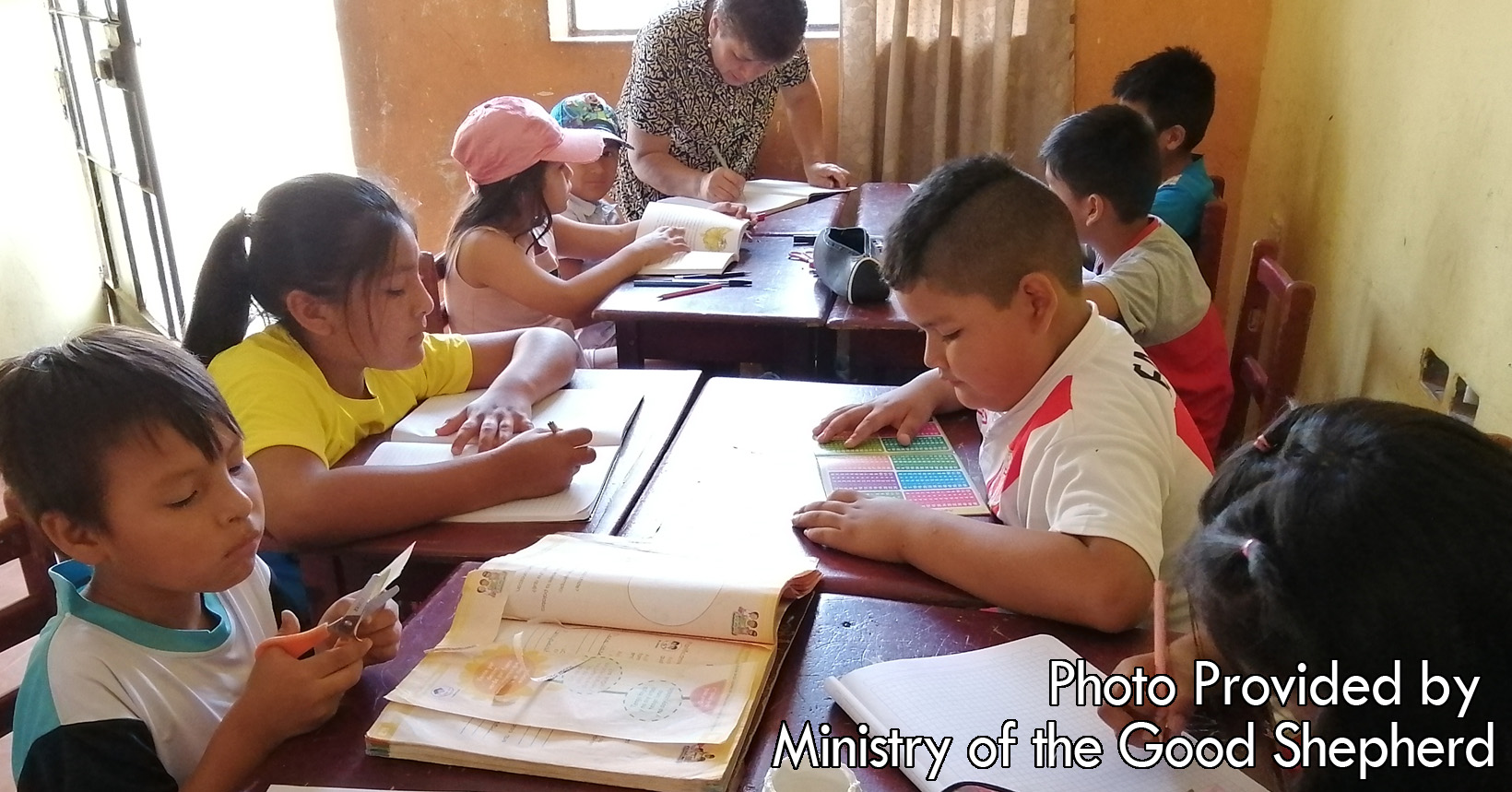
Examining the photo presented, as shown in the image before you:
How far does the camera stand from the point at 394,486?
1.21 metres

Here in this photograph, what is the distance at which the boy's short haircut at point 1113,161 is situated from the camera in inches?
78.0

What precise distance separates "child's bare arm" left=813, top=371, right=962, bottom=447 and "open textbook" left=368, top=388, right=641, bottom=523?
29 centimetres

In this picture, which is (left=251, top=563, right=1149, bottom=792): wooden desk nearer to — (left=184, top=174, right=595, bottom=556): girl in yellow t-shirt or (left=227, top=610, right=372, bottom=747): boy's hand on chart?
(left=227, top=610, right=372, bottom=747): boy's hand on chart

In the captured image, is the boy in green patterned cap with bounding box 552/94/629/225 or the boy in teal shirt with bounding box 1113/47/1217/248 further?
the boy in green patterned cap with bounding box 552/94/629/225

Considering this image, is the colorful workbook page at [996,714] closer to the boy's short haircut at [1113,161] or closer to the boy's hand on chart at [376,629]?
the boy's hand on chart at [376,629]

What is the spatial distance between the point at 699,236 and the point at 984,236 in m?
1.21

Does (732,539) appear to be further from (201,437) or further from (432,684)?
(201,437)

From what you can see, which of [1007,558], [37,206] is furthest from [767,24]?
[37,206]

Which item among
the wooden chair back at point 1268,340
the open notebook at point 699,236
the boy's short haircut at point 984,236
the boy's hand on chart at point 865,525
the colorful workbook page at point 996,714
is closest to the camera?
the colorful workbook page at point 996,714

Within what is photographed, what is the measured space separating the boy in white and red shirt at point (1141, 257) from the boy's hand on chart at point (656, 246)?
80cm

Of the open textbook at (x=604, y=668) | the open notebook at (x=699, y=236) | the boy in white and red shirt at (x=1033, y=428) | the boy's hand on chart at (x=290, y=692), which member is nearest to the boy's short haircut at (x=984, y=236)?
the boy in white and red shirt at (x=1033, y=428)

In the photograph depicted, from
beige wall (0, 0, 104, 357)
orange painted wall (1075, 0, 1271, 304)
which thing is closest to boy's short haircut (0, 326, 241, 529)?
beige wall (0, 0, 104, 357)

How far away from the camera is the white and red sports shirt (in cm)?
103

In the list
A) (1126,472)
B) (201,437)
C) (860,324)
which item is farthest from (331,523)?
(860,324)
